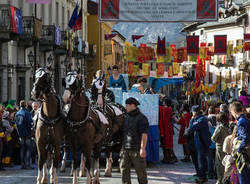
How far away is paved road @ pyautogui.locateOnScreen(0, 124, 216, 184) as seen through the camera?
1245 centimetres

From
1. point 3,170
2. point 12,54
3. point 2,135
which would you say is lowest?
point 3,170

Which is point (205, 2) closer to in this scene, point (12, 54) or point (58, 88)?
point (12, 54)

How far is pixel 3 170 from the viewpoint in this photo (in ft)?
48.3

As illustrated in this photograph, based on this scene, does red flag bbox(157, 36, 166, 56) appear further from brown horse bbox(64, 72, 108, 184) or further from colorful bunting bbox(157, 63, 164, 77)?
brown horse bbox(64, 72, 108, 184)

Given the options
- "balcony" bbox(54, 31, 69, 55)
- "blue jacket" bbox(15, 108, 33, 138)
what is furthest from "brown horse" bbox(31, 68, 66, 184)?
"balcony" bbox(54, 31, 69, 55)

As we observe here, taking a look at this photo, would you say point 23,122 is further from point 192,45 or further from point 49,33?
point 192,45

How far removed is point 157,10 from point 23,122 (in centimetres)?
524

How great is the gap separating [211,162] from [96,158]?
302cm

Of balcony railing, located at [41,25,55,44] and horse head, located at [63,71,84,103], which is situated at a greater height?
balcony railing, located at [41,25,55,44]

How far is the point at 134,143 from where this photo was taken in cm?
923

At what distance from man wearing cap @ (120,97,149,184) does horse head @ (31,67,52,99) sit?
2.09 metres

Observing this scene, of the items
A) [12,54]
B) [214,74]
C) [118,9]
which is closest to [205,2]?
[118,9]

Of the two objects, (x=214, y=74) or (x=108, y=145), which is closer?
(x=108, y=145)

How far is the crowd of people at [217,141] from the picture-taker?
8.55 meters
